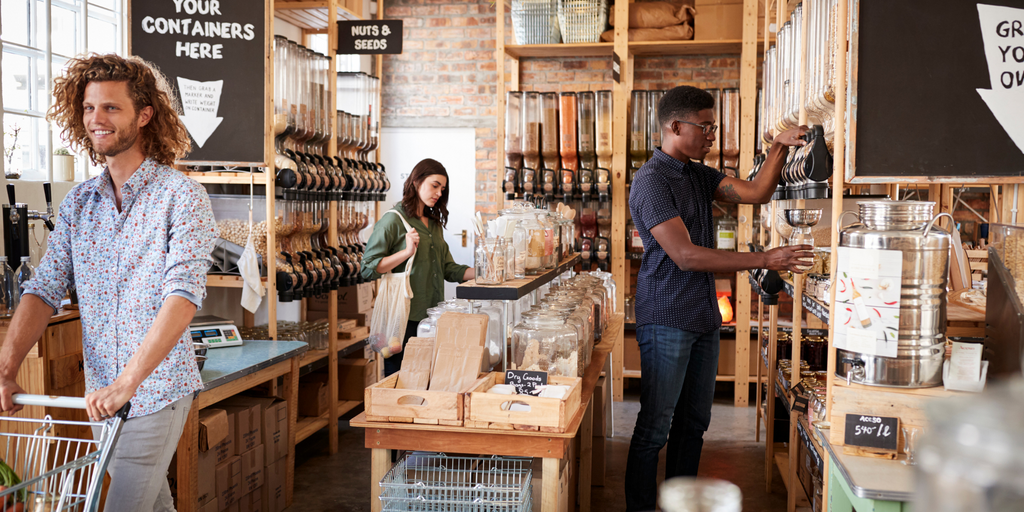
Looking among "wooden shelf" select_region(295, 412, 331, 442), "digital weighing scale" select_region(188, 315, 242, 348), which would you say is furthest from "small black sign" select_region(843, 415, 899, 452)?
"wooden shelf" select_region(295, 412, 331, 442)

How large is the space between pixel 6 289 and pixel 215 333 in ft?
2.99

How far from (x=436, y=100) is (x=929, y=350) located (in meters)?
5.62

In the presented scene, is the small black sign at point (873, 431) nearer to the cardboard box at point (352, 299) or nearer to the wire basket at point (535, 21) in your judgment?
the cardboard box at point (352, 299)

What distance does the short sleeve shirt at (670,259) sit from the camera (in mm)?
2887

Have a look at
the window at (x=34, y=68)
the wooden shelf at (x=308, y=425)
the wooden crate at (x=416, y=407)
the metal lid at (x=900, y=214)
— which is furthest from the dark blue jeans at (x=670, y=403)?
the window at (x=34, y=68)

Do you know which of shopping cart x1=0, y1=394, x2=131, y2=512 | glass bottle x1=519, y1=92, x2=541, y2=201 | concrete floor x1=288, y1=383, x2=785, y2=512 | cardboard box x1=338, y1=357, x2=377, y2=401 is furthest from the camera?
glass bottle x1=519, y1=92, x2=541, y2=201

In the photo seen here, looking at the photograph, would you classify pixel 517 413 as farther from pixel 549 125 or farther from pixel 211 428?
pixel 549 125

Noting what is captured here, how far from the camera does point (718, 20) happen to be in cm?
572

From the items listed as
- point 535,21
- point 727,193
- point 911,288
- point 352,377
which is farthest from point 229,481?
point 535,21

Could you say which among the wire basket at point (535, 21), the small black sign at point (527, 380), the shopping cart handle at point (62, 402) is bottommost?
the small black sign at point (527, 380)

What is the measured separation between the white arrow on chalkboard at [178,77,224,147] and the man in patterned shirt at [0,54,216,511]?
1.89m

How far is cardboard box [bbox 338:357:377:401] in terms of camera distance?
16.9ft

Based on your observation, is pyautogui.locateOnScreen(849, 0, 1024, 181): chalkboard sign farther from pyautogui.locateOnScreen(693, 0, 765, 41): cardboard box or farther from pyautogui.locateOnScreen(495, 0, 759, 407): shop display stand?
pyautogui.locateOnScreen(693, 0, 765, 41): cardboard box

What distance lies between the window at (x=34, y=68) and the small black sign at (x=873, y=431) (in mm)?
3496
